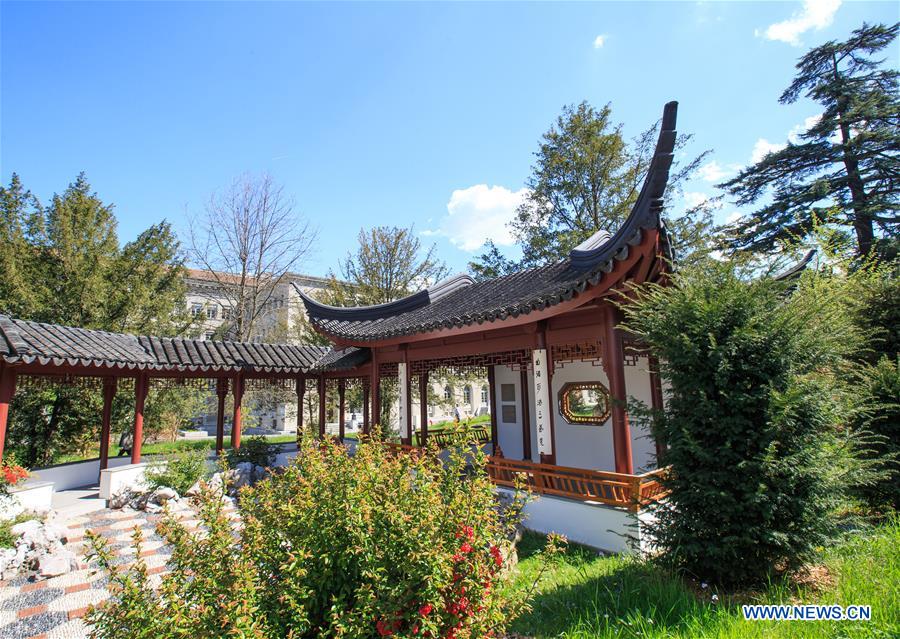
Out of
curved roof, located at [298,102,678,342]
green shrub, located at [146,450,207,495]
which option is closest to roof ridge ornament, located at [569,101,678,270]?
curved roof, located at [298,102,678,342]

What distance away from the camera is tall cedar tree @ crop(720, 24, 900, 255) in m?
13.7

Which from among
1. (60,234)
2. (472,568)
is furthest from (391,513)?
(60,234)

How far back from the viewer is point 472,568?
7.61 ft

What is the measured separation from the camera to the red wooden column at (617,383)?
5.22 meters

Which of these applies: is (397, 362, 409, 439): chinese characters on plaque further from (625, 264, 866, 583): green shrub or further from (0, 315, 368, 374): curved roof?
(625, 264, 866, 583): green shrub

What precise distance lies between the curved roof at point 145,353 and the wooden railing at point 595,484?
5.50m

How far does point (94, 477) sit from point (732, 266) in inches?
481

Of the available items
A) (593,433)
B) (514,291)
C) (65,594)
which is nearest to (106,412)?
(65,594)

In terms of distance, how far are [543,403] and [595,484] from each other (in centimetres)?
129

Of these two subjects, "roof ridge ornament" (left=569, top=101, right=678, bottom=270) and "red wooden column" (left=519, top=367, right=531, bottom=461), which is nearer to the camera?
"roof ridge ornament" (left=569, top=101, right=678, bottom=270)

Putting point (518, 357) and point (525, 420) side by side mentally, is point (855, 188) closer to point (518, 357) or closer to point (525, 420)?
point (525, 420)

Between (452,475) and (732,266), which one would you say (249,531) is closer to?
(452,475)

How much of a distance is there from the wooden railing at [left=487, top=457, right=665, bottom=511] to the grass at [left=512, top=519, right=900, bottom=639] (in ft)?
3.30

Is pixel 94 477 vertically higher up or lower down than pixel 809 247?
lower down
